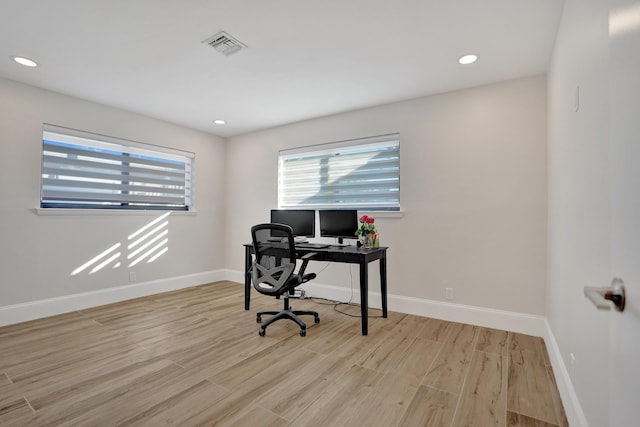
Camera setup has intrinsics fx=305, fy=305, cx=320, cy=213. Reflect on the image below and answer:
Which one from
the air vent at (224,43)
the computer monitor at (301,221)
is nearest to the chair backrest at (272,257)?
the computer monitor at (301,221)

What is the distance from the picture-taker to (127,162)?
4.11m

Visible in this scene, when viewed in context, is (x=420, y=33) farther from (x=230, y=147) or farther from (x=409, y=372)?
(x=230, y=147)

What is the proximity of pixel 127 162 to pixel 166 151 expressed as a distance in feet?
1.81

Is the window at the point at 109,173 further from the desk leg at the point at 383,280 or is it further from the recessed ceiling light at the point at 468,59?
the recessed ceiling light at the point at 468,59

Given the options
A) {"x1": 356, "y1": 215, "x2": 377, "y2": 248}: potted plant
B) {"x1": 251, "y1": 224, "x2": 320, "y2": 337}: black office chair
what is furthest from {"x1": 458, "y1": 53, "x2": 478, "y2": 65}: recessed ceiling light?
{"x1": 251, "y1": 224, "x2": 320, "y2": 337}: black office chair

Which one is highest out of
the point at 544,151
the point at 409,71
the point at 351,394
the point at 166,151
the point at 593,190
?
the point at 409,71

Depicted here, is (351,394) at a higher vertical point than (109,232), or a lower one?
lower

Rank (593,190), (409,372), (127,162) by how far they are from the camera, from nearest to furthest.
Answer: (593,190) < (409,372) < (127,162)

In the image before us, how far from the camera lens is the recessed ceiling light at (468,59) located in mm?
2621

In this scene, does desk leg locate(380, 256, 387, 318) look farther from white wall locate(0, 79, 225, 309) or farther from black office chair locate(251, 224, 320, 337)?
white wall locate(0, 79, 225, 309)

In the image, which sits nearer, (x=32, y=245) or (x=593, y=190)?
(x=593, y=190)

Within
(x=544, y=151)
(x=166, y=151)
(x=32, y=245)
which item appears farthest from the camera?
(x=166, y=151)

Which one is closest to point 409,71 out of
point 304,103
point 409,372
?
point 304,103

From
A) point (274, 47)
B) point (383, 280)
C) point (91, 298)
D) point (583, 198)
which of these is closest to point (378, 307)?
point (383, 280)
